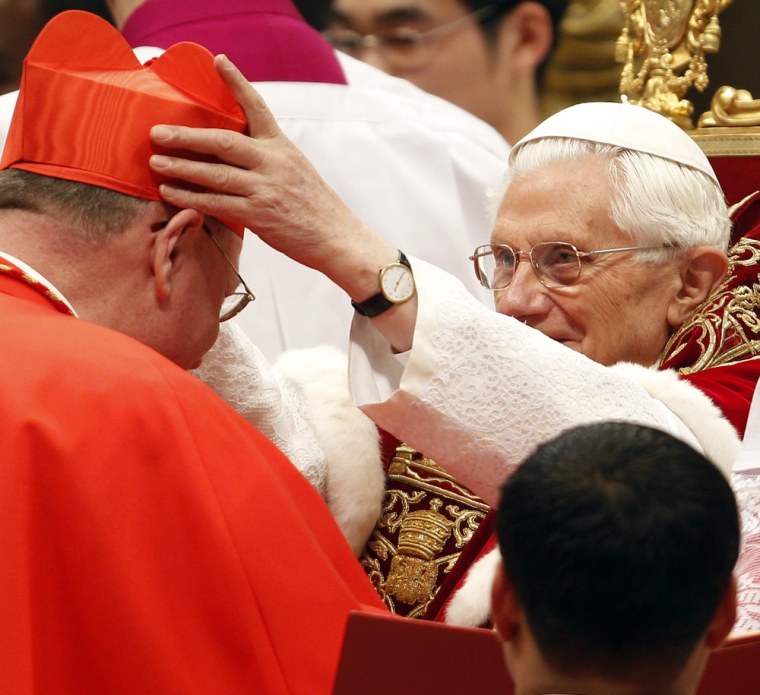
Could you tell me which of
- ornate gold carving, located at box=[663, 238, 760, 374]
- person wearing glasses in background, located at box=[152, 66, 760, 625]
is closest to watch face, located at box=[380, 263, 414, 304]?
person wearing glasses in background, located at box=[152, 66, 760, 625]

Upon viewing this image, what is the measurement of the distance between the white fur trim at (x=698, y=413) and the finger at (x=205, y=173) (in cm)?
78

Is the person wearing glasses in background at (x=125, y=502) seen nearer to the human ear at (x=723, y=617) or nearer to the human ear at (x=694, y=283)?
the human ear at (x=723, y=617)

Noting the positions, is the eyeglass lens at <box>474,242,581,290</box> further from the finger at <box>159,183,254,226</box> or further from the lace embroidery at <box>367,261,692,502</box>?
the finger at <box>159,183,254,226</box>

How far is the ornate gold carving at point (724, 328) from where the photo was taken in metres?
2.69

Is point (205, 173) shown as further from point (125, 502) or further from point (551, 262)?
point (551, 262)

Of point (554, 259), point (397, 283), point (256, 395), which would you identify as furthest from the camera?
point (554, 259)

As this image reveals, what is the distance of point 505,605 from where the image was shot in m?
1.15

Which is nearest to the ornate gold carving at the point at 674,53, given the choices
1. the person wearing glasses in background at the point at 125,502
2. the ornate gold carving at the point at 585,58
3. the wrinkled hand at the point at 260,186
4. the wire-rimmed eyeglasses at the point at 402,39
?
the ornate gold carving at the point at 585,58

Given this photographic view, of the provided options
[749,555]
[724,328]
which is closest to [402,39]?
[724,328]

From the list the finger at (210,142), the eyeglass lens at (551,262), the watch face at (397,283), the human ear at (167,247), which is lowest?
the eyeglass lens at (551,262)

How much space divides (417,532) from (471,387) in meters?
0.53

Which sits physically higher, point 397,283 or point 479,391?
point 397,283

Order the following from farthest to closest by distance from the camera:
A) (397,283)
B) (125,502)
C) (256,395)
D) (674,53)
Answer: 1. (674,53)
2. (256,395)
3. (397,283)
4. (125,502)

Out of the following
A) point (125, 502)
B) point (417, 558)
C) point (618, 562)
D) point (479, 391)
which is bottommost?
point (417, 558)
